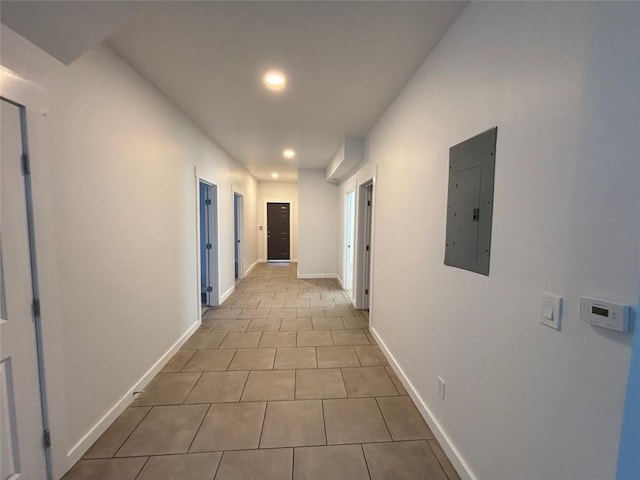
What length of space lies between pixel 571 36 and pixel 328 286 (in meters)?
5.33

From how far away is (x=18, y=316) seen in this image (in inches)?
50.2

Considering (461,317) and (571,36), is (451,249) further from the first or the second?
(571,36)

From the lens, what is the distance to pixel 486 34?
4.47 ft

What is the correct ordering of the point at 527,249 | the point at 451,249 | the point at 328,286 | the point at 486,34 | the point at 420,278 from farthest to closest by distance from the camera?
the point at 328,286, the point at 420,278, the point at 451,249, the point at 486,34, the point at 527,249

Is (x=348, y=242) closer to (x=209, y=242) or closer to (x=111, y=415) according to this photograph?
(x=209, y=242)

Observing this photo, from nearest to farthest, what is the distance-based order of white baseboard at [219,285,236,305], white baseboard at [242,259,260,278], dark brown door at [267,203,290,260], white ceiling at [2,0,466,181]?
white ceiling at [2,0,466,181] < white baseboard at [219,285,236,305] < white baseboard at [242,259,260,278] < dark brown door at [267,203,290,260]

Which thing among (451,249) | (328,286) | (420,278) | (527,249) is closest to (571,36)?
(527,249)

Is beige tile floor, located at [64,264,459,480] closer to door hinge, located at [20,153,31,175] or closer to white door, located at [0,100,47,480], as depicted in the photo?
white door, located at [0,100,47,480]

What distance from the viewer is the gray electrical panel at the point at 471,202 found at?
137cm

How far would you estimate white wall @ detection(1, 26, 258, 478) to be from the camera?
4.67 feet

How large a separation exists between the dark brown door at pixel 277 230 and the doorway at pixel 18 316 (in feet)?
25.0

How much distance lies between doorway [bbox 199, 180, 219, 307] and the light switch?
414 centimetres

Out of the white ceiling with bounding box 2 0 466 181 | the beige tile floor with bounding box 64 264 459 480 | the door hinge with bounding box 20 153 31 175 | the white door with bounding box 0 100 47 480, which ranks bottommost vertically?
the beige tile floor with bounding box 64 264 459 480

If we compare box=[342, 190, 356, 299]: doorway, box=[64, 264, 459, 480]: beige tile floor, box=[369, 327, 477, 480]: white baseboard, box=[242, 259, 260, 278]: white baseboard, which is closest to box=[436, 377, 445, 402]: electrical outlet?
box=[369, 327, 477, 480]: white baseboard
